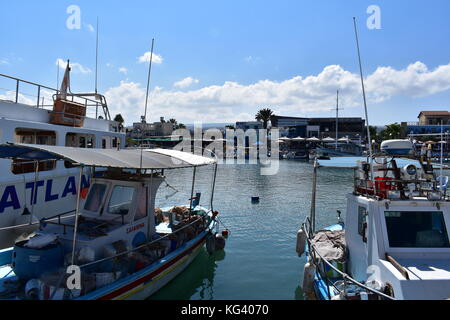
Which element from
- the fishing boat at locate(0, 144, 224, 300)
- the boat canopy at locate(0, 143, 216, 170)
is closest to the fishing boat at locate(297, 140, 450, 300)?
the fishing boat at locate(0, 144, 224, 300)

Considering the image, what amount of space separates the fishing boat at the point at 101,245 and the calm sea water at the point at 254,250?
3.25ft

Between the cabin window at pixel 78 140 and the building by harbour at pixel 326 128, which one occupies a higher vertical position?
the building by harbour at pixel 326 128

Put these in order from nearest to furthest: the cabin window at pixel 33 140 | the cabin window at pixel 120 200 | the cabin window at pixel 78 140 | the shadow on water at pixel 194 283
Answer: the cabin window at pixel 120 200
the shadow on water at pixel 194 283
the cabin window at pixel 33 140
the cabin window at pixel 78 140

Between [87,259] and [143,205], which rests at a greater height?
[143,205]

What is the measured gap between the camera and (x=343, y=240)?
9.38m

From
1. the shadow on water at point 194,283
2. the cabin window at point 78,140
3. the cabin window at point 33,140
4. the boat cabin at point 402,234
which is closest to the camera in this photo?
the boat cabin at point 402,234

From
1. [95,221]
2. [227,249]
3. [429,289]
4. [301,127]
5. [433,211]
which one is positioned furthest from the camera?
[301,127]

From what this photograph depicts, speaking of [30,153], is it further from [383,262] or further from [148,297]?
[383,262]

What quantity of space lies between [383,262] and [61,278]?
21.0 feet

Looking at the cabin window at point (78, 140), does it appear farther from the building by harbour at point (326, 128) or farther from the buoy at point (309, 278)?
the building by harbour at point (326, 128)

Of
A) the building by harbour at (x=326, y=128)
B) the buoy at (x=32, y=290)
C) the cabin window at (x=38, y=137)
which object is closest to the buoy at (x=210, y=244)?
the buoy at (x=32, y=290)

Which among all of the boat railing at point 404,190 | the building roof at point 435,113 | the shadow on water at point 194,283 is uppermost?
the building roof at point 435,113

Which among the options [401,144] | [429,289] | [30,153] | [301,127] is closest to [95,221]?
[30,153]

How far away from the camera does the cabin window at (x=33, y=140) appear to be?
1177cm
